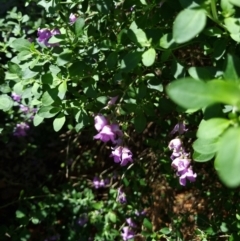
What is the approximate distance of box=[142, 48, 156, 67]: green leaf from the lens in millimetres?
1395

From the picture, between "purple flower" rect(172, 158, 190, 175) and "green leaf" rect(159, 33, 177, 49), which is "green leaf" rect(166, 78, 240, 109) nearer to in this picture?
"green leaf" rect(159, 33, 177, 49)

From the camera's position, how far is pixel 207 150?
1.27 metres

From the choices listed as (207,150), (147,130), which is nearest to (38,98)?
(207,150)

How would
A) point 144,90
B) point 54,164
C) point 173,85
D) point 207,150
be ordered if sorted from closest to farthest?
point 173,85 < point 207,150 < point 144,90 < point 54,164

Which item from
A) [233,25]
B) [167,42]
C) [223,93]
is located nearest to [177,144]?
[167,42]

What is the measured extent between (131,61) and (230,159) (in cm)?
64

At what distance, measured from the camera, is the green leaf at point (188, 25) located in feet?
3.25

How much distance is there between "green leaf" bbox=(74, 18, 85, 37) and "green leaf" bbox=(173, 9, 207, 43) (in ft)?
2.02

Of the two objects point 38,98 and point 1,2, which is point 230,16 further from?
point 1,2

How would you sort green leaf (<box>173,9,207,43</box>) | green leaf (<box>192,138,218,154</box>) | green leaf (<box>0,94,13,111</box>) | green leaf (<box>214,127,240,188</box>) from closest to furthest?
green leaf (<box>214,127,240,188</box>) → green leaf (<box>173,9,207,43</box>) → green leaf (<box>192,138,218,154</box>) → green leaf (<box>0,94,13,111</box>)

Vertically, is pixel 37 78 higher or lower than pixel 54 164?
higher

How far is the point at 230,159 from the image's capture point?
2.67ft

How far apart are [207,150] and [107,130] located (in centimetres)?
47

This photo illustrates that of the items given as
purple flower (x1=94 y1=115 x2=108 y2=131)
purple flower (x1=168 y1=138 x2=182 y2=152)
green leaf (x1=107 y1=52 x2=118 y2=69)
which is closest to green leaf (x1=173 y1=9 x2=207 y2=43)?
green leaf (x1=107 y1=52 x2=118 y2=69)
